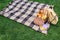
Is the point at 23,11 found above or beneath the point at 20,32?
above

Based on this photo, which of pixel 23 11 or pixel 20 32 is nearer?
pixel 20 32

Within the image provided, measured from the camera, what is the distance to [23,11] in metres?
5.15

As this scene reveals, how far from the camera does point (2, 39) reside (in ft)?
13.8

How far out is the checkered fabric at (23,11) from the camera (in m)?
4.72

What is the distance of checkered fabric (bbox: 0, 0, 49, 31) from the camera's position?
4.72 m

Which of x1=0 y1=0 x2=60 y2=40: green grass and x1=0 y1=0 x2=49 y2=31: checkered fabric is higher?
x1=0 y1=0 x2=49 y2=31: checkered fabric

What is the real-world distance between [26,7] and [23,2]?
32cm

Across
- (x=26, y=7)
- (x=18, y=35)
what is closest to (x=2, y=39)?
(x=18, y=35)

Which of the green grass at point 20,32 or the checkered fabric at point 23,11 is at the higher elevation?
the checkered fabric at point 23,11

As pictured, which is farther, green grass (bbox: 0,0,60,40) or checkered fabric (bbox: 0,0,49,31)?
checkered fabric (bbox: 0,0,49,31)

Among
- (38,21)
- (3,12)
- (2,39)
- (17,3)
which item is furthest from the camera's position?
(17,3)

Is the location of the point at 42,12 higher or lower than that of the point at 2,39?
higher

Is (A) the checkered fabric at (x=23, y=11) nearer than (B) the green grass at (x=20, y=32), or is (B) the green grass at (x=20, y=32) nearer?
(B) the green grass at (x=20, y=32)

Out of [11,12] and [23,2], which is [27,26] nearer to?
[11,12]
